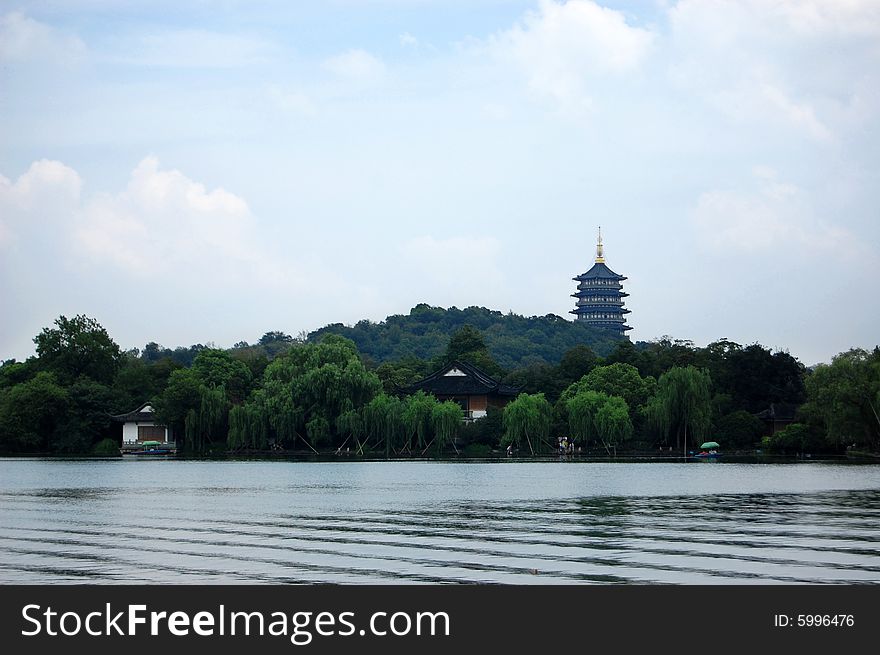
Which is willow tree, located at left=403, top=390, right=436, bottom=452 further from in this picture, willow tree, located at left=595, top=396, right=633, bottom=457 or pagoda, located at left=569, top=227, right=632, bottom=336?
pagoda, located at left=569, top=227, right=632, bottom=336

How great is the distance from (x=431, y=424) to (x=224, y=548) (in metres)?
42.7

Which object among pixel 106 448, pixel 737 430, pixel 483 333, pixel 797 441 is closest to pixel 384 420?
pixel 737 430

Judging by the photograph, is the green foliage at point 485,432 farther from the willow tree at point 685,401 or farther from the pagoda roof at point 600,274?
the pagoda roof at point 600,274

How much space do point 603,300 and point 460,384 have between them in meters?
64.0

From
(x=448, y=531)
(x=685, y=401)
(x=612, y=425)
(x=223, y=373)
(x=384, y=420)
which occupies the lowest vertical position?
(x=448, y=531)

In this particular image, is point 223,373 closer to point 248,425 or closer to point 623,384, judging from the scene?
point 248,425

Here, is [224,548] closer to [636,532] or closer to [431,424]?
[636,532]

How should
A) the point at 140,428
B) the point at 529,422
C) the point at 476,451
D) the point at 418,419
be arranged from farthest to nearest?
the point at 140,428 < the point at 476,451 < the point at 418,419 < the point at 529,422

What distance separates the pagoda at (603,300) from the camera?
423 ft

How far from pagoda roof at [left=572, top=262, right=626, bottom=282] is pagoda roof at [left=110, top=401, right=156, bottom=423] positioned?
239 feet

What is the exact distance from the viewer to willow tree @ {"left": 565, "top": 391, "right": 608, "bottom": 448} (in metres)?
53.8

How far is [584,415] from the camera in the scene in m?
53.8

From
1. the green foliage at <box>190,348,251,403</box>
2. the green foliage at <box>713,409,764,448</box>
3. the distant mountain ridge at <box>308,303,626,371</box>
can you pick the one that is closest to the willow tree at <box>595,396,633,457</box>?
the green foliage at <box>713,409,764,448</box>

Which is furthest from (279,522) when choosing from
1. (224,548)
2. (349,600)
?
(349,600)
